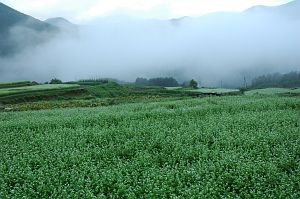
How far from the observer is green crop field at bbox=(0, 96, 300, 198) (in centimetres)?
1443

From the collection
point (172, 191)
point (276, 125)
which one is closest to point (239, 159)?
point (172, 191)

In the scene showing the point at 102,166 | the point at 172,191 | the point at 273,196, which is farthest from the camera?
the point at 102,166

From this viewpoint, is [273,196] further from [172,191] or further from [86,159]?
[86,159]

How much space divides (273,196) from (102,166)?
706cm

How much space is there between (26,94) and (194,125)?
156ft

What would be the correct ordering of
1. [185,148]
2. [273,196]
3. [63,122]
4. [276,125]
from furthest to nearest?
[63,122], [276,125], [185,148], [273,196]

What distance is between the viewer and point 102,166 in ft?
57.4

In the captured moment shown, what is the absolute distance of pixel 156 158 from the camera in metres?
18.1

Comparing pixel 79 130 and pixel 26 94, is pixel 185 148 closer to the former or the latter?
pixel 79 130

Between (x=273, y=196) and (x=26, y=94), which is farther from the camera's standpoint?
(x=26, y=94)

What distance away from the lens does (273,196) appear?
13289mm

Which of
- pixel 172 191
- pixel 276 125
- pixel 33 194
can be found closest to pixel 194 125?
pixel 276 125

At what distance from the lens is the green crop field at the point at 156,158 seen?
47.3 ft

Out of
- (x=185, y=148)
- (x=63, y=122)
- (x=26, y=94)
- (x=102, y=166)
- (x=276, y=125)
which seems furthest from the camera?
(x=26, y=94)
